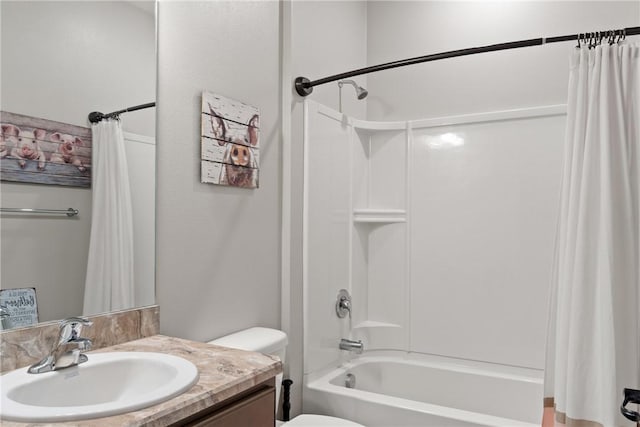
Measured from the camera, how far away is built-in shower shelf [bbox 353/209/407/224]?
2867mm

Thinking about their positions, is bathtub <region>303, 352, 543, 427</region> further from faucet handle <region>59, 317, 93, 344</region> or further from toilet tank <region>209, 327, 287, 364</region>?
faucet handle <region>59, 317, 93, 344</region>

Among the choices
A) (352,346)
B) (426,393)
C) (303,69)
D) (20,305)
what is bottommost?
(426,393)

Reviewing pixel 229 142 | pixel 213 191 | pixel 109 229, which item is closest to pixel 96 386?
pixel 109 229

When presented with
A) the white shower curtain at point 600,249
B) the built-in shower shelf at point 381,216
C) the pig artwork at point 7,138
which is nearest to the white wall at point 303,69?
the built-in shower shelf at point 381,216

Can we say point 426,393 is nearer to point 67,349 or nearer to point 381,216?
point 381,216

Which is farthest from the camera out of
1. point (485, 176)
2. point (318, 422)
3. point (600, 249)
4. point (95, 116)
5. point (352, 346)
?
point (485, 176)

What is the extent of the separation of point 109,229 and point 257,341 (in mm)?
730

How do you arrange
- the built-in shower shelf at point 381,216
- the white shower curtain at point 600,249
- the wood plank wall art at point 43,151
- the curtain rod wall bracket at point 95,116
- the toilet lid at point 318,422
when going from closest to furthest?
the wood plank wall art at point 43,151
the curtain rod wall bracket at point 95,116
the white shower curtain at point 600,249
the toilet lid at point 318,422
the built-in shower shelf at point 381,216

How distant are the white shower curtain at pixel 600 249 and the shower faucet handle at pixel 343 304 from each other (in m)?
1.18

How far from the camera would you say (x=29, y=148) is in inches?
45.1

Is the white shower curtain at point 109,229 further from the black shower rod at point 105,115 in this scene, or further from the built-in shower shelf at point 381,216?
the built-in shower shelf at point 381,216

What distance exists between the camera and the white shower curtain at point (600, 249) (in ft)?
5.12

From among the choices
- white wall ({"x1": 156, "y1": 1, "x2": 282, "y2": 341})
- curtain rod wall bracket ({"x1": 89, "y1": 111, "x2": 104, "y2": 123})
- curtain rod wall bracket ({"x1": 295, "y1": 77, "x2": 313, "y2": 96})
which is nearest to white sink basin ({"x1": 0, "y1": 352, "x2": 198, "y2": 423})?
white wall ({"x1": 156, "y1": 1, "x2": 282, "y2": 341})

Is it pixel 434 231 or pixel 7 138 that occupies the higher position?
pixel 7 138
